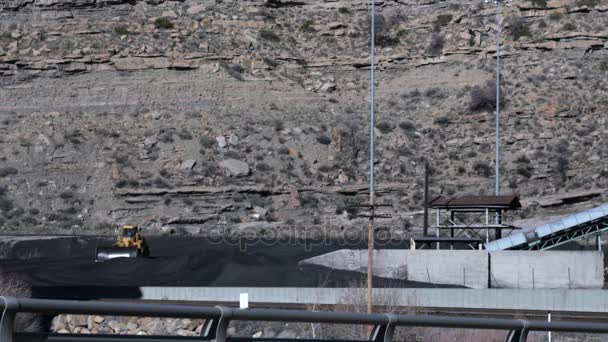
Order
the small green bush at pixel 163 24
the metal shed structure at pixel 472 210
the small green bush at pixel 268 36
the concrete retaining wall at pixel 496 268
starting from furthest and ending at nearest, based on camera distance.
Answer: the small green bush at pixel 268 36
the small green bush at pixel 163 24
the metal shed structure at pixel 472 210
the concrete retaining wall at pixel 496 268

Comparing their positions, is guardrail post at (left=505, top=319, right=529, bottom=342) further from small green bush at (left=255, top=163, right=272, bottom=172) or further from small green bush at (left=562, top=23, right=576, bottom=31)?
small green bush at (left=562, top=23, right=576, bottom=31)

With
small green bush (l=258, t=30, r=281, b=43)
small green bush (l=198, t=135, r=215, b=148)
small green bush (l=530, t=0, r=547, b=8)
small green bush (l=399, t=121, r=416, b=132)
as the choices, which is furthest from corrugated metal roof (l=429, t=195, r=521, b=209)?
small green bush (l=258, t=30, r=281, b=43)

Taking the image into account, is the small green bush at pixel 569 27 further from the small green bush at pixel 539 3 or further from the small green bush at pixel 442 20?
the small green bush at pixel 442 20

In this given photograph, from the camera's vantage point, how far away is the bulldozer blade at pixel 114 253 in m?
50.8

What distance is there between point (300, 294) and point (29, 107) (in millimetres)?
46040

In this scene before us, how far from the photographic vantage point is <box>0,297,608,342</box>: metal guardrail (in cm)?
870

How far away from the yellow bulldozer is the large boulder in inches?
647

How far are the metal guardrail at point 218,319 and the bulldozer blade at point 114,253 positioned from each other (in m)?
41.0

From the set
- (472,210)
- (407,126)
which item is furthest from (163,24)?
(472,210)

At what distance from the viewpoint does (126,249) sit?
5172 cm

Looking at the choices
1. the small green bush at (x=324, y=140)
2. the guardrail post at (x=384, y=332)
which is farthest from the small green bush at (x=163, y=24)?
the guardrail post at (x=384, y=332)

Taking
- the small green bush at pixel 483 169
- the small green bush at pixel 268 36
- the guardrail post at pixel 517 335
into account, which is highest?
the small green bush at pixel 268 36

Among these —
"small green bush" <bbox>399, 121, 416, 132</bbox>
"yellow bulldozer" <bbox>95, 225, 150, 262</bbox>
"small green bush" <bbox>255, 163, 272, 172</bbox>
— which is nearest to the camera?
"yellow bulldozer" <bbox>95, 225, 150, 262</bbox>

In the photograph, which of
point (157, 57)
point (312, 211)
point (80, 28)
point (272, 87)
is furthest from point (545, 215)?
point (80, 28)
